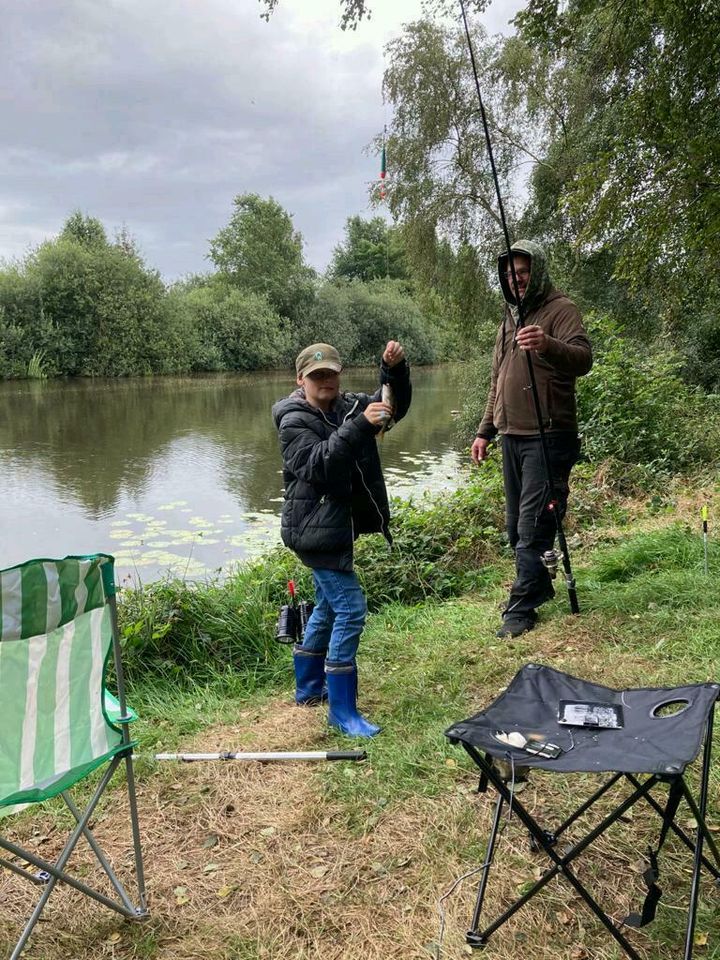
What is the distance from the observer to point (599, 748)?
1604 mm

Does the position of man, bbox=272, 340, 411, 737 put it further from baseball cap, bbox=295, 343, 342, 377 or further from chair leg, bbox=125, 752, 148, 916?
chair leg, bbox=125, 752, 148, 916

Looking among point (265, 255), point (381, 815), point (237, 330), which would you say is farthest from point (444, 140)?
point (265, 255)

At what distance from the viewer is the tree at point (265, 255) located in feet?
140

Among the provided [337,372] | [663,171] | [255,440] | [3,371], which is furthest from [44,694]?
[3,371]

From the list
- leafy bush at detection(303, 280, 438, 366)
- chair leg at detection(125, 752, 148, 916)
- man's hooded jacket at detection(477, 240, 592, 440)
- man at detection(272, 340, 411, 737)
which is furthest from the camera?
leafy bush at detection(303, 280, 438, 366)

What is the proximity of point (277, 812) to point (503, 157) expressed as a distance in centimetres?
1668

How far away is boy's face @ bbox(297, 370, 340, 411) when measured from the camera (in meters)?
2.74

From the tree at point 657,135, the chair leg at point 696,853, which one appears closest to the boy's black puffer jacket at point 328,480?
the chair leg at point 696,853

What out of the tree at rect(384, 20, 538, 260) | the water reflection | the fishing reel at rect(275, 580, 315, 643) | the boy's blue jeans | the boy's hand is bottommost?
the water reflection

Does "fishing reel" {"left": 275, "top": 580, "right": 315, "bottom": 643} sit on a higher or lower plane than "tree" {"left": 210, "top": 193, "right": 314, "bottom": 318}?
lower

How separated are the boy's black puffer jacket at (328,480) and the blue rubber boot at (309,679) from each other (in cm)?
57

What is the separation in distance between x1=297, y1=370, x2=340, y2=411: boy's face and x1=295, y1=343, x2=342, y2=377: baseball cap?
0.07 feet

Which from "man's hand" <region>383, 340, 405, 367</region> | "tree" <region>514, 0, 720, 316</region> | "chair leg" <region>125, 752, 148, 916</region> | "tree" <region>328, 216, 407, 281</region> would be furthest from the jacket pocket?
"tree" <region>328, 216, 407, 281</region>

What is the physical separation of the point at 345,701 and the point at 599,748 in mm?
1350
